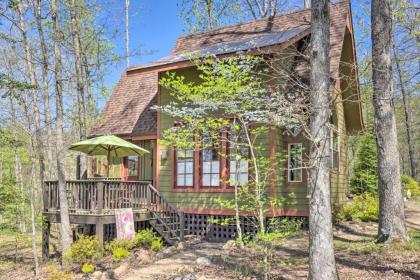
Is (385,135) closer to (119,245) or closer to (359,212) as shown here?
(359,212)

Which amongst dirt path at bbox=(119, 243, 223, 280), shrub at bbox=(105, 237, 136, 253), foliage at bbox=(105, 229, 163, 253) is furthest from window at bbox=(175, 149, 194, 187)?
shrub at bbox=(105, 237, 136, 253)

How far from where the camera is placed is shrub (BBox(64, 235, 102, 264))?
8906 mm

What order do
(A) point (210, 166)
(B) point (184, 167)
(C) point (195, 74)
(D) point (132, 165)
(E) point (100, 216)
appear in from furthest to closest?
(D) point (132, 165)
(B) point (184, 167)
(C) point (195, 74)
(A) point (210, 166)
(E) point (100, 216)

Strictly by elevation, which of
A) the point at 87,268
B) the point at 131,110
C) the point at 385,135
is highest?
the point at 131,110

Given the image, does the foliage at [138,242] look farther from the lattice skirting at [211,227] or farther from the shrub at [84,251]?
the lattice skirting at [211,227]

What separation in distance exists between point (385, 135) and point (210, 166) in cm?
468

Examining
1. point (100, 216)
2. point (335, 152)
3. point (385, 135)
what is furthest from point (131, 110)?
point (385, 135)

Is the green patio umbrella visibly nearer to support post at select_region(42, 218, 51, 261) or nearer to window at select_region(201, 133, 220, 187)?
window at select_region(201, 133, 220, 187)

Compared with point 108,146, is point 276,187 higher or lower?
lower

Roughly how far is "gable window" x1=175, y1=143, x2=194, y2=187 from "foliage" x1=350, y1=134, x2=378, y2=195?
24.5 ft

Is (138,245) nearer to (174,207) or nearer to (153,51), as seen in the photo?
(174,207)

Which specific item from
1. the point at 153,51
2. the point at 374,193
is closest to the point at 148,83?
the point at 153,51

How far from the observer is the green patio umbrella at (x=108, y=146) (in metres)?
9.95

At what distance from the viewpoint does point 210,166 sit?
10609 mm
